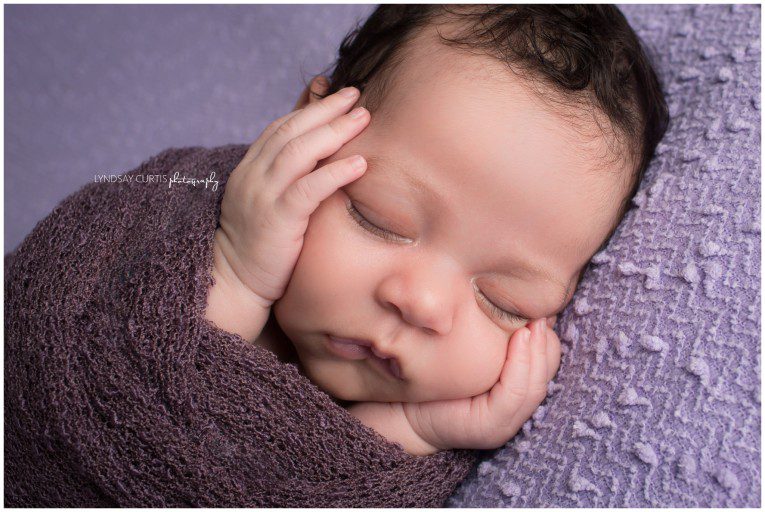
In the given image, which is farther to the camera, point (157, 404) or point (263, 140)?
point (263, 140)

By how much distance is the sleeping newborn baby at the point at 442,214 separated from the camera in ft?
2.77

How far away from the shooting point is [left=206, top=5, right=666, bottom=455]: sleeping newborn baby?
844 millimetres

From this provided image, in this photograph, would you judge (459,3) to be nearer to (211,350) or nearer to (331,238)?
(331,238)

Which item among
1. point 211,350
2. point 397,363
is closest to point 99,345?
point 211,350

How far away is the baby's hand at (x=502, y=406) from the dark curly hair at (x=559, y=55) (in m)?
0.18

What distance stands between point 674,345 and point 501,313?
0.72ft

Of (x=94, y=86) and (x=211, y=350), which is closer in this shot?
(x=211, y=350)

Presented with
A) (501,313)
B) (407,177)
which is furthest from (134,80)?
(501,313)

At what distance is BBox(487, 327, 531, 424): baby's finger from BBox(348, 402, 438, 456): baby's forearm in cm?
12

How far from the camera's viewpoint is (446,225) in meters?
0.84

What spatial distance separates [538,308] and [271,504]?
44cm

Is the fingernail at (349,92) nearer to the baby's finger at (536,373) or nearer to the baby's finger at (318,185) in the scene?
the baby's finger at (318,185)

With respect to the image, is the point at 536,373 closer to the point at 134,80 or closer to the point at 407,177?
the point at 407,177

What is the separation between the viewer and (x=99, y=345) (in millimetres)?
854
